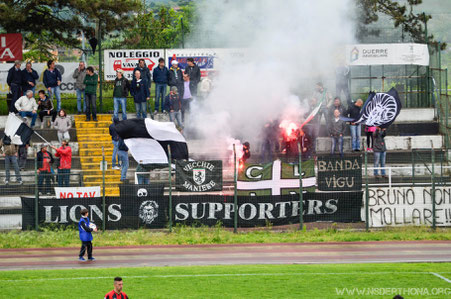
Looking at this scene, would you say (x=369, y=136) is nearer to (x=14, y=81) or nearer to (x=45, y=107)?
(x=45, y=107)

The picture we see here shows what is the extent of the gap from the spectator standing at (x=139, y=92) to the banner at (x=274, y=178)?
900cm

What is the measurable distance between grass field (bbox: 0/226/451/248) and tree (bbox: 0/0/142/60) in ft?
→ 46.5

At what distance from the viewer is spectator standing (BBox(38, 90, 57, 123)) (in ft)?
102

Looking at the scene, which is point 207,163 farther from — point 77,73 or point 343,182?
point 77,73

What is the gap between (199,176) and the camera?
23203 mm

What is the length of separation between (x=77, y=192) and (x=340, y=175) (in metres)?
8.71

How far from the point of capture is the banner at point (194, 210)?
2297cm

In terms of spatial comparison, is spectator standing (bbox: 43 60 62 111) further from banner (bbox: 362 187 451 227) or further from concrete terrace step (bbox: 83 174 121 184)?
banner (bbox: 362 187 451 227)

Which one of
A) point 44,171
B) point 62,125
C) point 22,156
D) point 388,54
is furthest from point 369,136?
point 22,156

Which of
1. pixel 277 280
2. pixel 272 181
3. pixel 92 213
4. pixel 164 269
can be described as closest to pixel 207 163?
pixel 272 181

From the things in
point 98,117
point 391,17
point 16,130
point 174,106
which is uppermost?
point 391,17

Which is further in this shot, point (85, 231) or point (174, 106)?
point (174, 106)

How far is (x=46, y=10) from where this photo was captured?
35594 millimetres

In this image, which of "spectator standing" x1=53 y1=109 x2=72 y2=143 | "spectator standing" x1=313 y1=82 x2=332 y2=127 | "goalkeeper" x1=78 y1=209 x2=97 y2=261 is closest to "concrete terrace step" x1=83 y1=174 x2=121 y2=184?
"spectator standing" x1=53 y1=109 x2=72 y2=143
